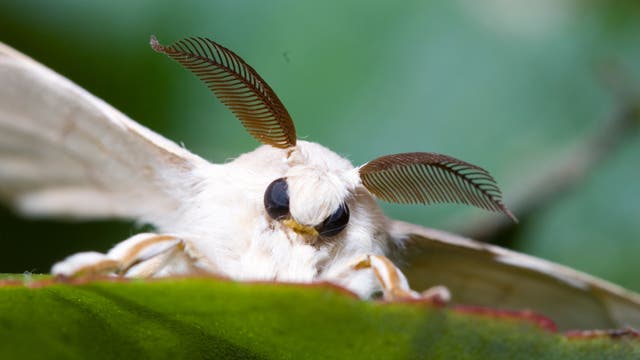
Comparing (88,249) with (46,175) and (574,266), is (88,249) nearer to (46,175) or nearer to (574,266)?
(46,175)

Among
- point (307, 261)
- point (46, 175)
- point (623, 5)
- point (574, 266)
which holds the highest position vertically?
point (623, 5)

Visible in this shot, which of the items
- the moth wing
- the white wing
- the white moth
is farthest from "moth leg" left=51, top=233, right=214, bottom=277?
the moth wing

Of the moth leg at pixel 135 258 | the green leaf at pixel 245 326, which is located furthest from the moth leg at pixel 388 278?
the moth leg at pixel 135 258

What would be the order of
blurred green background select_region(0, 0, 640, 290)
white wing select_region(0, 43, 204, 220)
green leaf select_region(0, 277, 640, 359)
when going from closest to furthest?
green leaf select_region(0, 277, 640, 359)
white wing select_region(0, 43, 204, 220)
blurred green background select_region(0, 0, 640, 290)

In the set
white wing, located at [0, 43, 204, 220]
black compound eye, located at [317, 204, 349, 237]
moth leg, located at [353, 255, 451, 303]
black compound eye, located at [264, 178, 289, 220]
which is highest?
white wing, located at [0, 43, 204, 220]

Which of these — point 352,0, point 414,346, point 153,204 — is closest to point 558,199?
point 352,0

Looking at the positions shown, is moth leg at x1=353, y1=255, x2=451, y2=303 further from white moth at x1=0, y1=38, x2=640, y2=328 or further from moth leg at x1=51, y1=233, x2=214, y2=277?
moth leg at x1=51, y1=233, x2=214, y2=277
